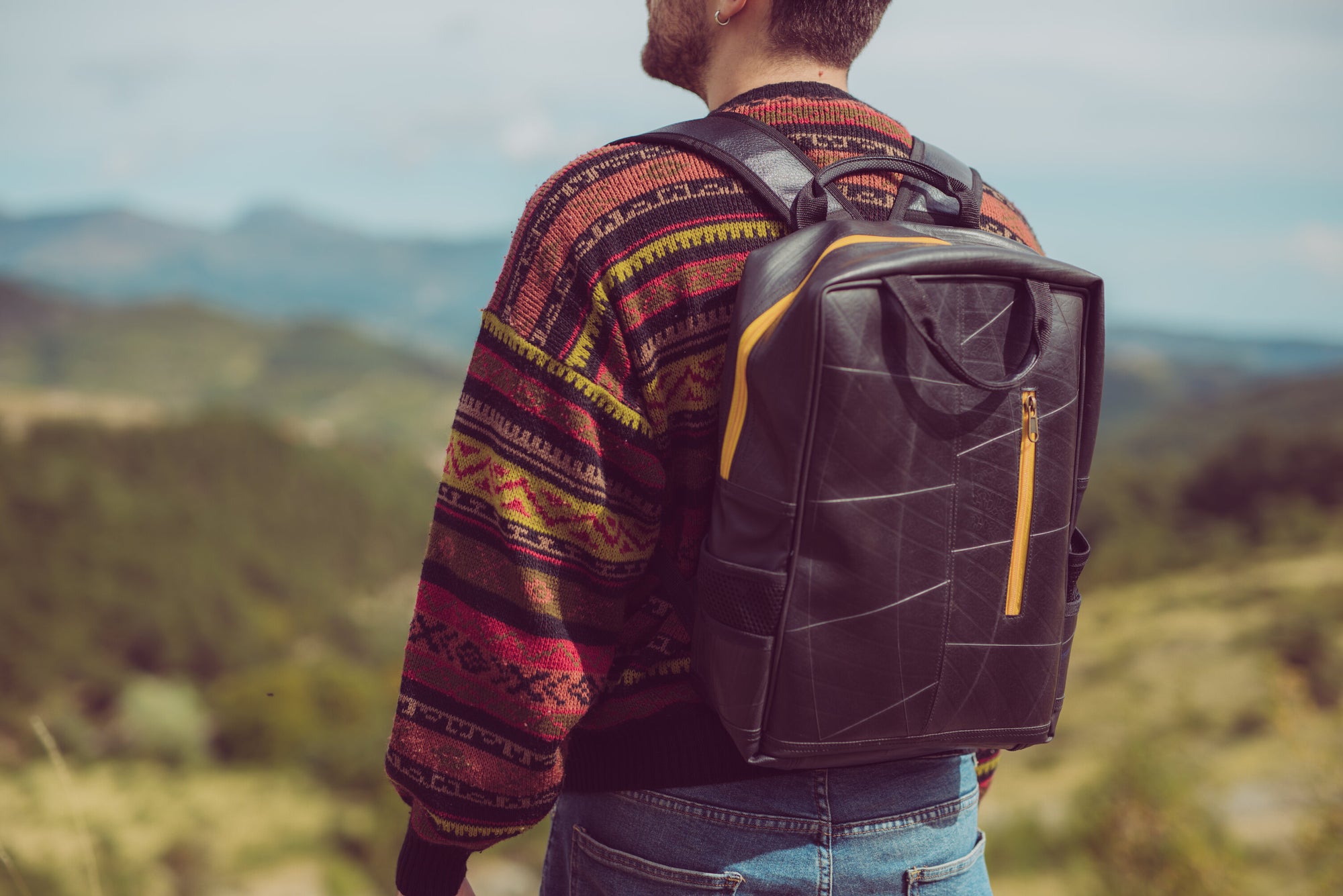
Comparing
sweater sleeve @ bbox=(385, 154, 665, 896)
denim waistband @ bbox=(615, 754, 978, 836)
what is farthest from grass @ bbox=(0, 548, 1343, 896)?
denim waistband @ bbox=(615, 754, 978, 836)

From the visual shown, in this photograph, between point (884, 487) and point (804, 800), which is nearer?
point (884, 487)

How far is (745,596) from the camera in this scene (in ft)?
3.65

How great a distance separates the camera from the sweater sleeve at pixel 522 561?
1164 millimetres

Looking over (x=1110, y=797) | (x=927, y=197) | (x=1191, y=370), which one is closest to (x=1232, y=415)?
(x=1191, y=370)

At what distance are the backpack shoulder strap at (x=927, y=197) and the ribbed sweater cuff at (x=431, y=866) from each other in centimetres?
99

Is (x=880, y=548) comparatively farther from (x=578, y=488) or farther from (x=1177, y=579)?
(x=1177, y=579)

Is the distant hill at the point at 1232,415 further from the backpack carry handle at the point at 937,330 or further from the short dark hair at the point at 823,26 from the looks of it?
the backpack carry handle at the point at 937,330

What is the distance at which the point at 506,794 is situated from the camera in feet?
4.07

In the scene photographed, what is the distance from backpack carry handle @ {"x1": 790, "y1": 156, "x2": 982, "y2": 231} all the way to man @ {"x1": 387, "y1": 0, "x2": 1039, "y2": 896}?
1.2 inches

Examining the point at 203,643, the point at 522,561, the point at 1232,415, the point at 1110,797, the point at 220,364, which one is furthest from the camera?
the point at 220,364

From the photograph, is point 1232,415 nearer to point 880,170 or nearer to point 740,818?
point 880,170

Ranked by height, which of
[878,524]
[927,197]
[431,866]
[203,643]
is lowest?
[203,643]

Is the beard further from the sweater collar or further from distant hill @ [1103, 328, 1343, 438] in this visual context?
distant hill @ [1103, 328, 1343, 438]

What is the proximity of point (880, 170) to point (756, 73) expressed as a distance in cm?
21
